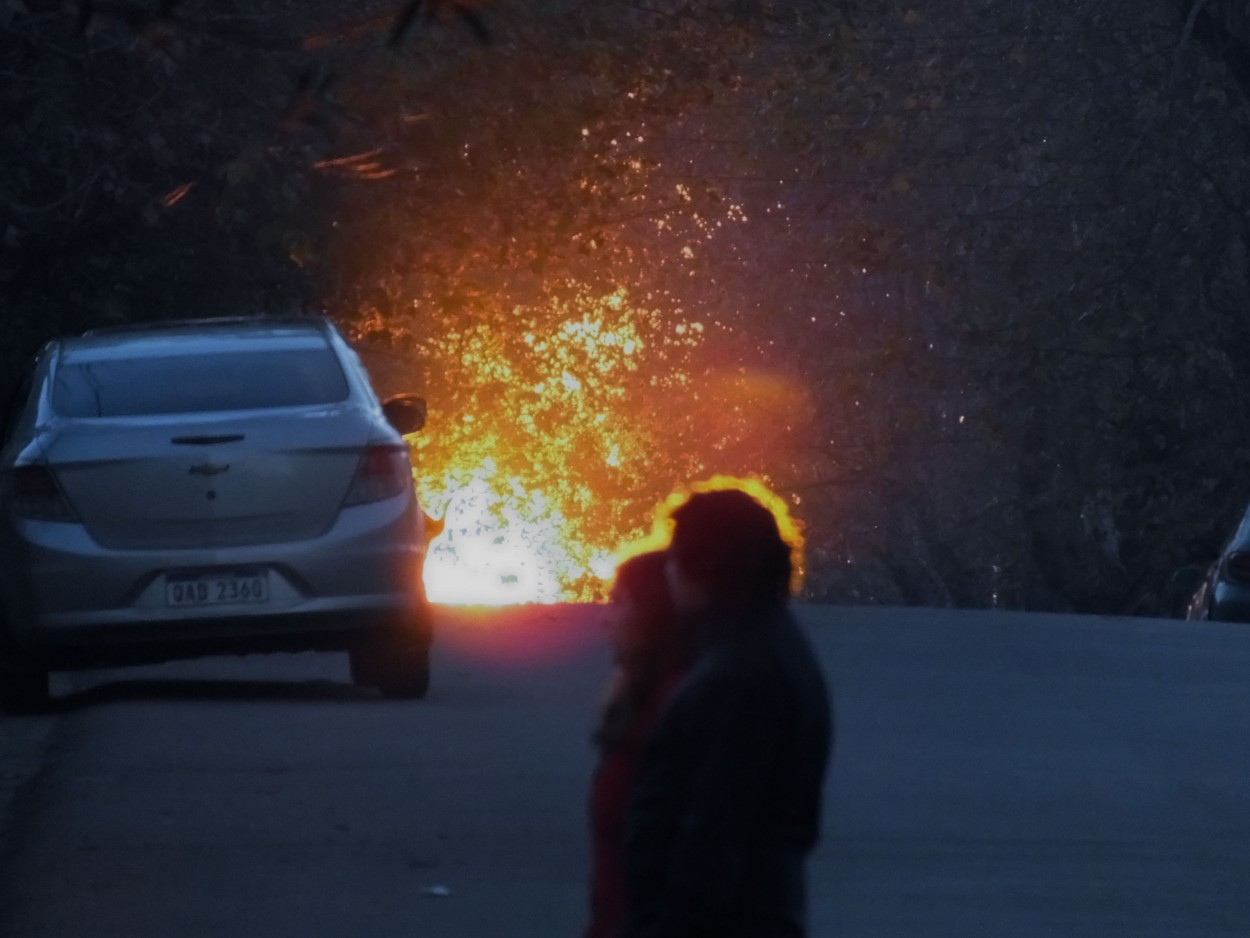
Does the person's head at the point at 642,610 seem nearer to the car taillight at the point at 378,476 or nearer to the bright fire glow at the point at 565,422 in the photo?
the car taillight at the point at 378,476

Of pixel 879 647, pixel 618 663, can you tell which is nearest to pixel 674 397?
pixel 879 647

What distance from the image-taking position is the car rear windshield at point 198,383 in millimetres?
12156

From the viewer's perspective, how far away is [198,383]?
40.4 ft

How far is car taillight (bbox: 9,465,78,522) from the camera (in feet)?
38.5

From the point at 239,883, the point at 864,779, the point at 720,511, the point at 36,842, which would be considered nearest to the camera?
the point at 720,511

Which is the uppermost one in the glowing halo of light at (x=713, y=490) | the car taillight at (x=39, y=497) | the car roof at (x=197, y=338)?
the glowing halo of light at (x=713, y=490)

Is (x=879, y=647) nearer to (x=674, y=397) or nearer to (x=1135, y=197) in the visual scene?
(x=1135, y=197)

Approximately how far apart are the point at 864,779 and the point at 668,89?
11.2 m

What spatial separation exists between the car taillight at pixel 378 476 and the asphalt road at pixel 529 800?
3.19ft

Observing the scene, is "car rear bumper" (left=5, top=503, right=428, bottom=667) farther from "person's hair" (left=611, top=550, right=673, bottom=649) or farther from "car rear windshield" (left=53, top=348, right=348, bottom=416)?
"person's hair" (left=611, top=550, right=673, bottom=649)

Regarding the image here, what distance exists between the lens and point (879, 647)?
1531cm

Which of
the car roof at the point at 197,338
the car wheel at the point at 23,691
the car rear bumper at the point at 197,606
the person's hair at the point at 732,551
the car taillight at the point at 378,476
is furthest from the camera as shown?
the car roof at the point at 197,338

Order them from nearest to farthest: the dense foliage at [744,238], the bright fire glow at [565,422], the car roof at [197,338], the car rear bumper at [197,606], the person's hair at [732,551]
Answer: the person's hair at [732,551] < the car rear bumper at [197,606] < the car roof at [197,338] < the dense foliage at [744,238] < the bright fire glow at [565,422]

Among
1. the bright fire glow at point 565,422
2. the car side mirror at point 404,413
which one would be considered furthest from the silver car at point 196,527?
the bright fire glow at point 565,422
